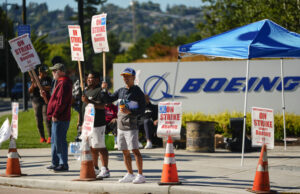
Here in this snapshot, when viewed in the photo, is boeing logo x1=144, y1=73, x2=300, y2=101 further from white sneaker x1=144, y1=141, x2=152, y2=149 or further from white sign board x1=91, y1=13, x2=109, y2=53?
white sign board x1=91, y1=13, x2=109, y2=53

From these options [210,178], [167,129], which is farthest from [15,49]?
[210,178]

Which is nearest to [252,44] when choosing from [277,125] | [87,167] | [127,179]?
[127,179]

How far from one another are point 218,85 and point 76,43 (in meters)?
7.07

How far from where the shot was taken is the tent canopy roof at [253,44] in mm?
11445

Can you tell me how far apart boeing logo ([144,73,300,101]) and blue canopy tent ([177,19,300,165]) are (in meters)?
5.00

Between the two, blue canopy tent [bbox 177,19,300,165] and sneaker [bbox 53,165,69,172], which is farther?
blue canopy tent [bbox 177,19,300,165]

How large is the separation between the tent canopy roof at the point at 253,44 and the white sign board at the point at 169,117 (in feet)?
8.63

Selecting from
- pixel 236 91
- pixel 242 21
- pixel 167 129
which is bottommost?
pixel 167 129

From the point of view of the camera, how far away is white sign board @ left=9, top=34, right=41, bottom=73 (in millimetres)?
11516

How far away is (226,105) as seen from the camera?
58.5 ft

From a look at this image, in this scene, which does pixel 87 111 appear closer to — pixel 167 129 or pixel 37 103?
pixel 167 129

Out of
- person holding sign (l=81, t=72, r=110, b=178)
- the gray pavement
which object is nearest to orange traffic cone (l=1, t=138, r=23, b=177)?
the gray pavement

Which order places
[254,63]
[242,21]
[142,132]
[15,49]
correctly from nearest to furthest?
[15,49]
[142,132]
[254,63]
[242,21]

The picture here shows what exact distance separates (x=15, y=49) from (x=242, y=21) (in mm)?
21374
